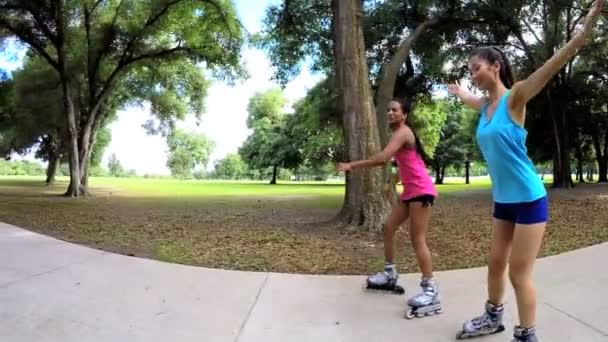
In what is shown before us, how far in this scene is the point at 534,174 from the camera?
3.22 meters

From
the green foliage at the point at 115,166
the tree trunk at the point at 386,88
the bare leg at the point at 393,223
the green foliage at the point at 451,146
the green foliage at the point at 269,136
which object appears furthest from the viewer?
the green foliage at the point at 115,166

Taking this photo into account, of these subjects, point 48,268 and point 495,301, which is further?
point 48,268

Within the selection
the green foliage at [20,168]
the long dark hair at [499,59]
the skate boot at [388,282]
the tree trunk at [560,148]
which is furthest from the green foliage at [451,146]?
the green foliage at [20,168]

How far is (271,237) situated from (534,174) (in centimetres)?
598

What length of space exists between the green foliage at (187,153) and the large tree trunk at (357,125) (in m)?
96.0

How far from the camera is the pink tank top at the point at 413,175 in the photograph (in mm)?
4363

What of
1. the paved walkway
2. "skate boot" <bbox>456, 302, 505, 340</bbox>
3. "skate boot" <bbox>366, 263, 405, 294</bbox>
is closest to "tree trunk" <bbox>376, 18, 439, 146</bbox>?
the paved walkway

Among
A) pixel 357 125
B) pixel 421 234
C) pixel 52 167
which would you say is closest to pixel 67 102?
pixel 357 125

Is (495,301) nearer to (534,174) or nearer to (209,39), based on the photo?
(534,174)

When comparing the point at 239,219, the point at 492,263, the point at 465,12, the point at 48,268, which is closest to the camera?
the point at 492,263

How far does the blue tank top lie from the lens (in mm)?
3176

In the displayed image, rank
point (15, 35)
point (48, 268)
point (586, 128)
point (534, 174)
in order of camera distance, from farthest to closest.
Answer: point (586, 128) < point (15, 35) < point (48, 268) < point (534, 174)

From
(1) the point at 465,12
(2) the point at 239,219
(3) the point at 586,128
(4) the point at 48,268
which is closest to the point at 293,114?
(3) the point at 586,128

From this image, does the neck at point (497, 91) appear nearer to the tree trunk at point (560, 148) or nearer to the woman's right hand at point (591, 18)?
the woman's right hand at point (591, 18)
